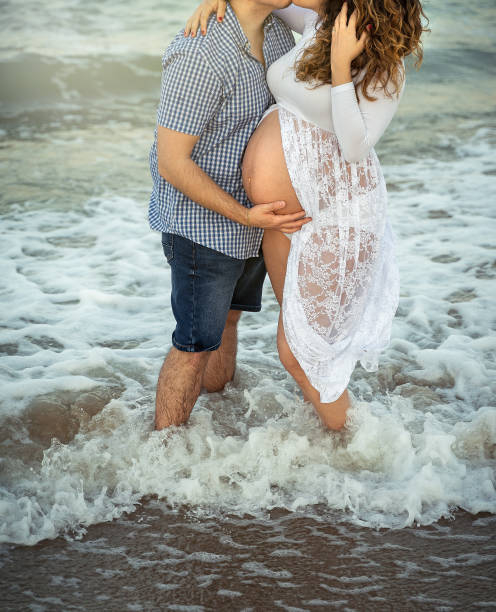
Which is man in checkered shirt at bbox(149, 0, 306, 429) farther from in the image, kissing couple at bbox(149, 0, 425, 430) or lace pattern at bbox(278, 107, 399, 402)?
lace pattern at bbox(278, 107, 399, 402)

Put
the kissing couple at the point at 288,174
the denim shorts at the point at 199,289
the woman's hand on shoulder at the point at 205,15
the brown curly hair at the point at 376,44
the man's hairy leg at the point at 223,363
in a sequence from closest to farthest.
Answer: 1. the brown curly hair at the point at 376,44
2. the kissing couple at the point at 288,174
3. the woman's hand on shoulder at the point at 205,15
4. the denim shorts at the point at 199,289
5. the man's hairy leg at the point at 223,363

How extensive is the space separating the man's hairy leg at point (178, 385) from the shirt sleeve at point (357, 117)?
1.02 meters

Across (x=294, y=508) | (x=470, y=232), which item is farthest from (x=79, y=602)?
(x=470, y=232)

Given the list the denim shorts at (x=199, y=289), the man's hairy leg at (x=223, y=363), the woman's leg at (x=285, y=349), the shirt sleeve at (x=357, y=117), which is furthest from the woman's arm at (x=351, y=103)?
the man's hairy leg at (x=223, y=363)

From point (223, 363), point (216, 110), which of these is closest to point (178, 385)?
point (223, 363)

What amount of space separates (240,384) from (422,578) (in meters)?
1.46

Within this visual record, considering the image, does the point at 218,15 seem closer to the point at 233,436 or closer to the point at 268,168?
the point at 268,168

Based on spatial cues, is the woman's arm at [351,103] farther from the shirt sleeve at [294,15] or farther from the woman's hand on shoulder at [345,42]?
the shirt sleeve at [294,15]

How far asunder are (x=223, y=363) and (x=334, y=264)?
1.01 metres

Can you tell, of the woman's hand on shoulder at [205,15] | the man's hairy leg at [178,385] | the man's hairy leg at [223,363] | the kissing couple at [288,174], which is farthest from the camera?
the man's hairy leg at [223,363]

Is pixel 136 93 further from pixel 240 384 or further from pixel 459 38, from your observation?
pixel 240 384

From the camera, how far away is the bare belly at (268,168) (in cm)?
252

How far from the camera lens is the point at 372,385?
3.56m

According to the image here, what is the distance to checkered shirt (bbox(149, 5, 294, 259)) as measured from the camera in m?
2.39
